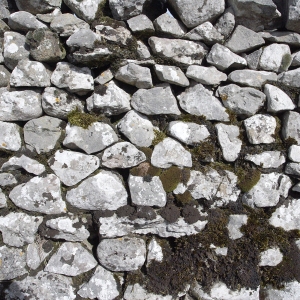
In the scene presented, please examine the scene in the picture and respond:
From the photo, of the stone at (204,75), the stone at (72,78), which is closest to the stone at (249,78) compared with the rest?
the stone at (204,75)

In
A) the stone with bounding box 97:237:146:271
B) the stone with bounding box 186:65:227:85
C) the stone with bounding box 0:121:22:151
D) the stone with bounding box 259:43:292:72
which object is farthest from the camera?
the stone with bounding box 259:43:292:72

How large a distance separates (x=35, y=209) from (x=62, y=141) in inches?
30.4

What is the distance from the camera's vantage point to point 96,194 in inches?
122

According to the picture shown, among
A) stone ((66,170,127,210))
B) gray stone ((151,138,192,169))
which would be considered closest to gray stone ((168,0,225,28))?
gray stone ((151,138,192,169))

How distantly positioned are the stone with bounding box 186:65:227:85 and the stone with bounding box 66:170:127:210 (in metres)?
1.45

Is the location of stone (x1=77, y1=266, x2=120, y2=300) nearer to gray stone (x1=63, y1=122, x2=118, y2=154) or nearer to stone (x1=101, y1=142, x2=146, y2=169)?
stone (x1=101, y1=142, x2=146, y2=169)

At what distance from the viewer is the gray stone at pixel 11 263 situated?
3092 mm

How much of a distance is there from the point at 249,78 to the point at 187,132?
37.4 inches

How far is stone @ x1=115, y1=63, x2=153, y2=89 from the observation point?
3.11m

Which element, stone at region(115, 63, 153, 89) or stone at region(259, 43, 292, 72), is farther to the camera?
stone at region(259, 43, 292, 72)

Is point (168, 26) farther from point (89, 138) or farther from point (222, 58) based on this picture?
point (89, 138)

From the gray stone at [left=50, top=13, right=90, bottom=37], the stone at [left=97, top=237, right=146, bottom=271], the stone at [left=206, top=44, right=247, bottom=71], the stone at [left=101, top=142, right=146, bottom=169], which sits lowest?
the stone at [left=97, top=237, right=146, bottom=271]

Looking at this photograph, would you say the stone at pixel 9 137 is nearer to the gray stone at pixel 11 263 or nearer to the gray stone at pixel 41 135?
the gray stone at pixel 41 135

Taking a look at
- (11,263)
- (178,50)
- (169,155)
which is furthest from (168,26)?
(11,263)
